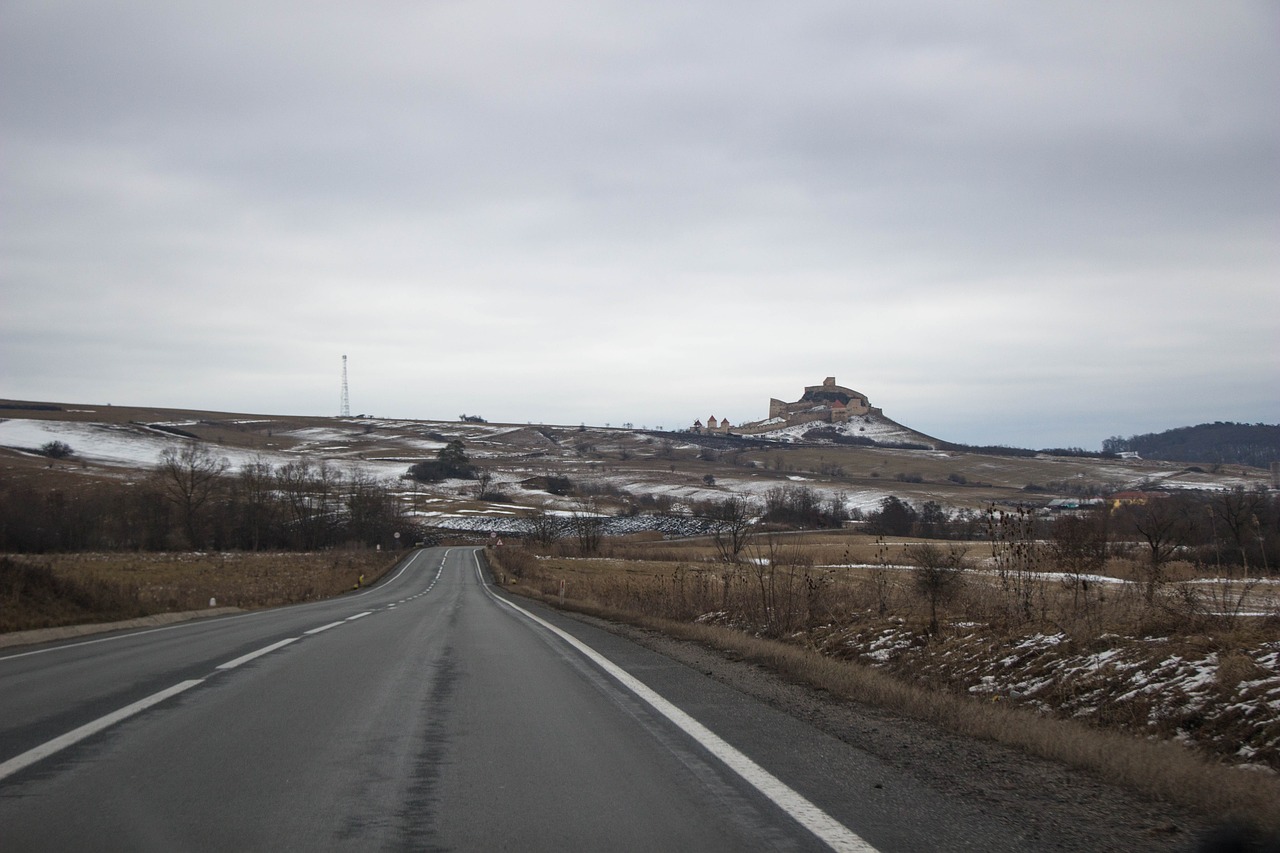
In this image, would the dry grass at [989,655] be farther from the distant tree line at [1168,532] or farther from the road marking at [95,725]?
the road marking at [95,725]

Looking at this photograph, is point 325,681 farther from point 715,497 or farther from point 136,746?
point 715,497

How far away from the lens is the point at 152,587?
34.4 m

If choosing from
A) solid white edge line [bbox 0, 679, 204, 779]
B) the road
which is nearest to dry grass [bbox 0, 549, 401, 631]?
the road

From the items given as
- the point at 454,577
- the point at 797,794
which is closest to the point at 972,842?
the point at 797,794

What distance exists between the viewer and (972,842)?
4.57 meters

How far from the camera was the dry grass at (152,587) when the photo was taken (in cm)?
1773

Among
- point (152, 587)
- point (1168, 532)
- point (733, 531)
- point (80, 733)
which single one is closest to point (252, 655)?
point (80, 733)

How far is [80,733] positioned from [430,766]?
9.59 ft

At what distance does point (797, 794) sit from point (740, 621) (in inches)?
465

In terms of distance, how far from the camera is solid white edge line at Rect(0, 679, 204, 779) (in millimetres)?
5793

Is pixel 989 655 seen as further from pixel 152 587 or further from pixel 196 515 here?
pixel 196 515

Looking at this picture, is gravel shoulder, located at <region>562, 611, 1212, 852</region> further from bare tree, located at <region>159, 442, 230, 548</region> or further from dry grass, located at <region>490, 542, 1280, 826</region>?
bare tree, located at <region>159, 442, 230, 548</region>

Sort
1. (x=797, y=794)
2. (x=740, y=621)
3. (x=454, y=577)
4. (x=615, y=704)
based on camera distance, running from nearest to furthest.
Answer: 1. (x=797, y=794)
2. (x=615, y=704)
3. (x=740, y=621)
4. (x=454, y=577)

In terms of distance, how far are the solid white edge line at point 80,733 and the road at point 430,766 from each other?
0.09 ft
